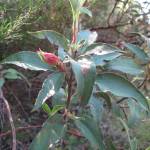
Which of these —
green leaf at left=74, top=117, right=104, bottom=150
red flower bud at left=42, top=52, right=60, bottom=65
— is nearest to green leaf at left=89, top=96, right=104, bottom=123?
green leaf at left=74, top=117, right=104, bottom=150

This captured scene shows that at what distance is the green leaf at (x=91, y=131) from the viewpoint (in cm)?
125

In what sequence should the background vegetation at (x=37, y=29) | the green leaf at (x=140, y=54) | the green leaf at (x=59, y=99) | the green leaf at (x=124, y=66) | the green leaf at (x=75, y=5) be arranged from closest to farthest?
the green leaf at (x=75, y=5) < the green leaf at (x=124, y=66) < the green leaf at (x=59, y=99) < the green leaf at (x=140, y=54) < the background vegetation at (x=37, y=29)

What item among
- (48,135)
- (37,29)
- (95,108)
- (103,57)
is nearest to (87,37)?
(103,57)

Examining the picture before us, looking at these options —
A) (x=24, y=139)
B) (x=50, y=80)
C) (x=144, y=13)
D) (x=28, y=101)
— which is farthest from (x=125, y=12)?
(x=50, y=80)

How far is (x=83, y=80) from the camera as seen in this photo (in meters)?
1.10

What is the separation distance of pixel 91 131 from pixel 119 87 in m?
0.18

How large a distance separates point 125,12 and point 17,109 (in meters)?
0.93

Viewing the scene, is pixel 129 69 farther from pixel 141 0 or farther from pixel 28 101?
pixel 141 0

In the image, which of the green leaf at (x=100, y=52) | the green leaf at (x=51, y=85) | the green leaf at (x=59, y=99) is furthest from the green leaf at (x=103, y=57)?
the green leaf at (x=59, y=99)

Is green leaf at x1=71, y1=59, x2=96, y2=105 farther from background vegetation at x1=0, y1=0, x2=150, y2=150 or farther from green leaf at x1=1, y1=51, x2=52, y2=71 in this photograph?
background vegetation at x1=0, y1=0, x2=150, y2=150

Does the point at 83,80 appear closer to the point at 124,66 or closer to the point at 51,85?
the point at 51,85

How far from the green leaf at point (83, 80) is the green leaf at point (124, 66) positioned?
226 millimetres

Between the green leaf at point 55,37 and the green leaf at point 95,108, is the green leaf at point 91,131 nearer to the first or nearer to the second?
the green leaf at point 95,108

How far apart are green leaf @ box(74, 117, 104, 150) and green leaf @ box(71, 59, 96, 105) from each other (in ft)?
0.61
